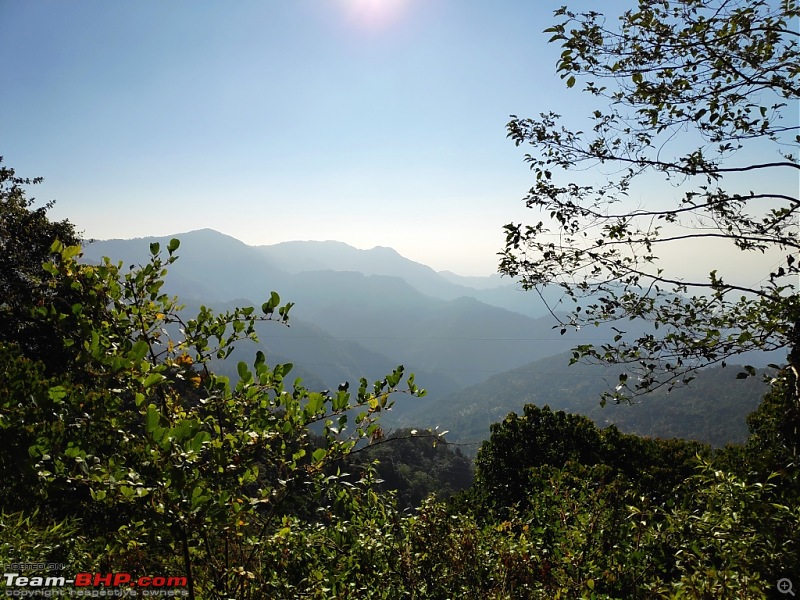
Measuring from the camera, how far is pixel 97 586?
3188mm

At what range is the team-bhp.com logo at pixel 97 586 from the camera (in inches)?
119

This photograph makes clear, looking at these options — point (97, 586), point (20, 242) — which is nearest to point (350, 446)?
point (97, 586)

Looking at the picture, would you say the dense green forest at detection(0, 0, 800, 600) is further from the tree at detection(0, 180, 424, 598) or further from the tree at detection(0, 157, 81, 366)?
the tree at detection(0, 157, 81, 366)

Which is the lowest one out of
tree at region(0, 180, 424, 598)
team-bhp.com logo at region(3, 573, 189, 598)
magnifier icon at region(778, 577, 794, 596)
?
team-bhp.com logo at region(3, 573, 189, 598)

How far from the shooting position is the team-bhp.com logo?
303 centimetres

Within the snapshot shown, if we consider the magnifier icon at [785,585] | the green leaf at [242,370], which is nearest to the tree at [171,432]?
the green leaf at [242,370]

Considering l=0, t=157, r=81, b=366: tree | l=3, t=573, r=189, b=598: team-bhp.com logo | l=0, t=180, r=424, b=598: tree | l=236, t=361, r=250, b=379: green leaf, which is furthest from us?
l=0, t=157, r=81, b=366: tree

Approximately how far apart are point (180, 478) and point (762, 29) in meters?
4.45

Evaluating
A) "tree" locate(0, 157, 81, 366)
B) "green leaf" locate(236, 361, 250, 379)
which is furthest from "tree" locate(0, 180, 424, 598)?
"tree" locate(0, 157, 81, 366)

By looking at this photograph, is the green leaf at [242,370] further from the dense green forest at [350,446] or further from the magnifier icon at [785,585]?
the magnifier icon at [785,585]

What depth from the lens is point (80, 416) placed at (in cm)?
225

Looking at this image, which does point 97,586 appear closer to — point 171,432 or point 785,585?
point 171,432

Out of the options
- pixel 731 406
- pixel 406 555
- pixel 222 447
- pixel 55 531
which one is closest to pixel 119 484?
pixel 222 447

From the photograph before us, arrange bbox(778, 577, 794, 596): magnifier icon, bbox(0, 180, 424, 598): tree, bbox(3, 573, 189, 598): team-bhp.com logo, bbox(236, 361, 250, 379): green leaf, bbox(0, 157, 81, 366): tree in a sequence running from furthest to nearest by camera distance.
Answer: bbox(0, 157, 81, 366): tree, bbox(3, 573, 189, 598): team-bhp.com logo, bbox(778, 577, 794, 596): magnifier icon, bbox(236, 361, 250, 379): green leaf, bbox(0, 180, 424, 598): tree
